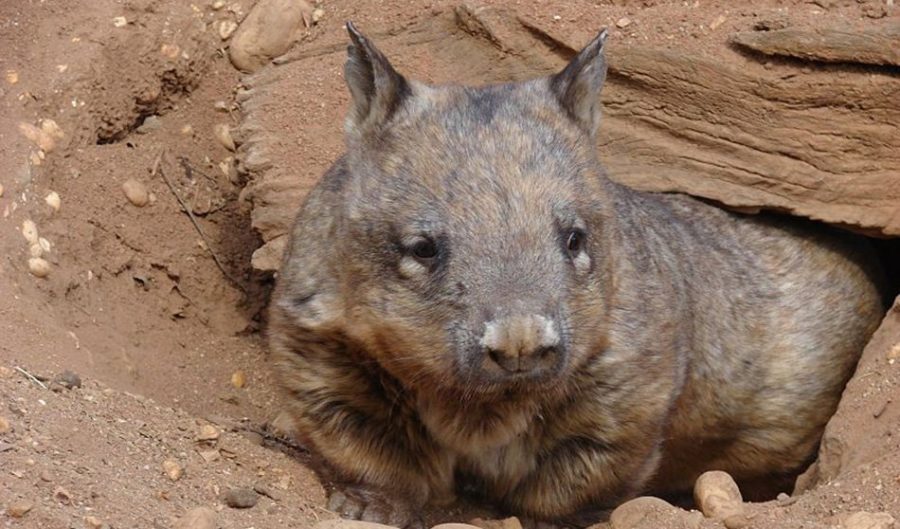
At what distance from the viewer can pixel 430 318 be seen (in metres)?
3.80

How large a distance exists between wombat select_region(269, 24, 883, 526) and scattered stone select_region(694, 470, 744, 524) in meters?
0.36

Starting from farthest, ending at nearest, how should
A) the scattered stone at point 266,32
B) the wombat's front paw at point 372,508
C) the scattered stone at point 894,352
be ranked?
the scattered stone at point 266,32, the scattered stone at point 894,352, the wombat's front paw at point 372,508

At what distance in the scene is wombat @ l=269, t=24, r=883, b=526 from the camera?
374cm

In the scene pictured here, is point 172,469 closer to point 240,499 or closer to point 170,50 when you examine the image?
point 240,499

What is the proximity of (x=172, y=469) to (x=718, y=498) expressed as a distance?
1550mm

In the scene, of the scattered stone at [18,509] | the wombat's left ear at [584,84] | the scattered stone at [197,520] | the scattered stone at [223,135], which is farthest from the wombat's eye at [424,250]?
the scattered stone at [223,135]

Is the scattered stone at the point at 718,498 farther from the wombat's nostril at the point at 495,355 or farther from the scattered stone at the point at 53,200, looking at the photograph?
the scattered stone at the point at 53,200

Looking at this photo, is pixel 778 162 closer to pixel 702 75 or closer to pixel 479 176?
pixel 702 75

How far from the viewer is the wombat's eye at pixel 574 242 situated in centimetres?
390

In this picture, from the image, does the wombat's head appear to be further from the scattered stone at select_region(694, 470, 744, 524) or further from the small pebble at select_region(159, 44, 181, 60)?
the small pebble at select_region(159, 44, 181, 60)

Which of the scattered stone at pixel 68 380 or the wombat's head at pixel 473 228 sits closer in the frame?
the wombat's head at pixel 473 228

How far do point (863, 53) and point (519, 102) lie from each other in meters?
1.41

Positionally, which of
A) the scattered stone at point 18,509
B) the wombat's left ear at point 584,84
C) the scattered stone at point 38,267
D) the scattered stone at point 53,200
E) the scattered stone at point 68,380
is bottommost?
the scattered stone at point 38,267

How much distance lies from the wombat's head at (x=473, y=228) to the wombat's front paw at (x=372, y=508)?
0.54 m
